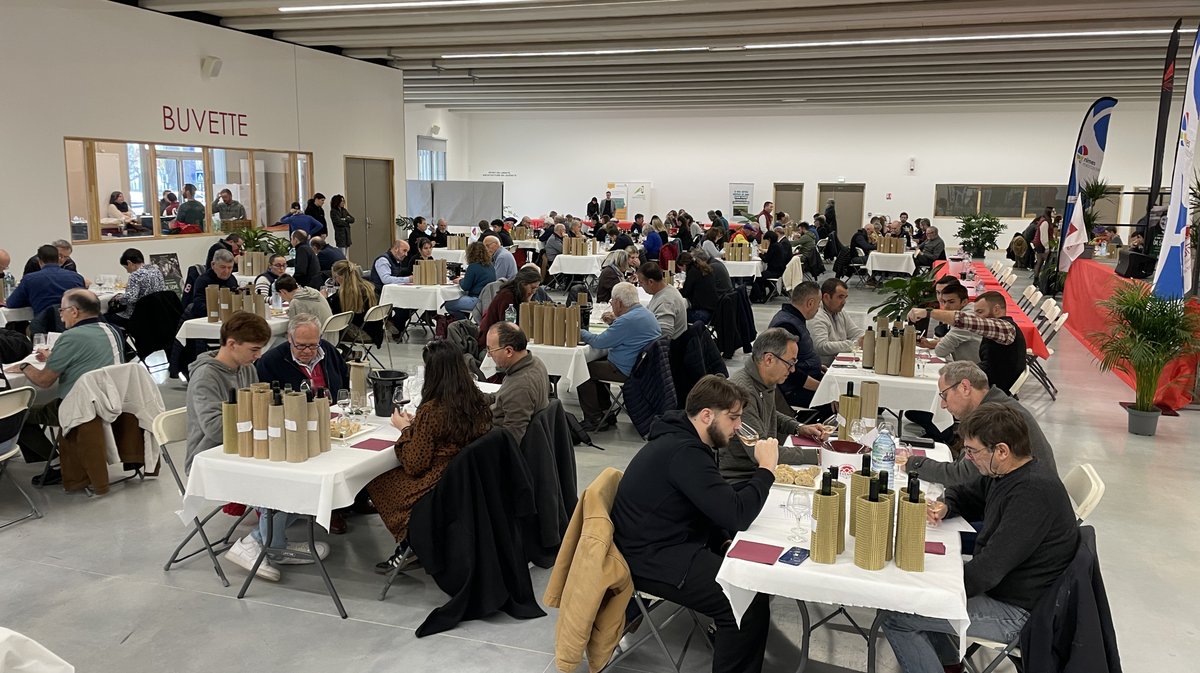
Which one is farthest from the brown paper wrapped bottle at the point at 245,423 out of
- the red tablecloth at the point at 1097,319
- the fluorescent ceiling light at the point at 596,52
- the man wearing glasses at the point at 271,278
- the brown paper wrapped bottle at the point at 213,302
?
the fluorescent ceiling light at the point at 596,52

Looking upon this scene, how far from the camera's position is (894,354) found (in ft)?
17.8

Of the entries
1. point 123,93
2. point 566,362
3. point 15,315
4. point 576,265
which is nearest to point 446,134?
point 576,265

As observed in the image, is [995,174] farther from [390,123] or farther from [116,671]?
[116,671]

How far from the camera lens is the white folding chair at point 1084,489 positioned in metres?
3.17

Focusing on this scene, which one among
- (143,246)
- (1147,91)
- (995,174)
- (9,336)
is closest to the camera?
(9,336)

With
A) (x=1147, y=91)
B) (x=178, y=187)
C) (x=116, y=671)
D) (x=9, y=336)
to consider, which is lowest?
(x=116, y=671)

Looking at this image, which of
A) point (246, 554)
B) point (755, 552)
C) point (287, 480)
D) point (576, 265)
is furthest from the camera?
point (576, 265)

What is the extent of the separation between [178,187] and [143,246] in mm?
1062

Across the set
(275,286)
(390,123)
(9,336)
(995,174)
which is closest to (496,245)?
(275,286)

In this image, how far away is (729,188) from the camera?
82.4 ft

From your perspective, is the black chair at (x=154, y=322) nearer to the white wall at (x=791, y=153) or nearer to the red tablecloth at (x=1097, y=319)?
the red tablecloth at (x=1097, y=319)

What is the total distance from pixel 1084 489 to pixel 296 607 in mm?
3134

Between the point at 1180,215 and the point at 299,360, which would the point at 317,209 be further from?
the point at 1180,215

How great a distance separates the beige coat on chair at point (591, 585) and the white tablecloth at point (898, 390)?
105 inches
